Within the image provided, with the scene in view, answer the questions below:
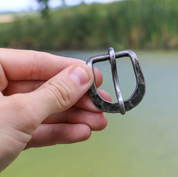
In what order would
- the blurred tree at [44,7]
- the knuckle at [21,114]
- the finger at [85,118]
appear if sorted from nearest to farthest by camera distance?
the knuckle at [21,114], the finger at [85,118], the blurred tree at [44,7]

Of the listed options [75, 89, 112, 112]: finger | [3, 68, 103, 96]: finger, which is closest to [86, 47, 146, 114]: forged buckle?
[75, 89, 112, 112]: finger

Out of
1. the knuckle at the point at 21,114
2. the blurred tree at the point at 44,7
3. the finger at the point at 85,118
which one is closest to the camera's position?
the knuckle at the point at 21,114

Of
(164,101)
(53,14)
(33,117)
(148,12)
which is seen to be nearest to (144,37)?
(148,12)

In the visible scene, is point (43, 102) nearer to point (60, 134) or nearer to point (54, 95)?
point (54, 95)

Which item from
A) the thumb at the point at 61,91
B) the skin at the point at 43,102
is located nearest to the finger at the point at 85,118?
the skin at the point at 43,102

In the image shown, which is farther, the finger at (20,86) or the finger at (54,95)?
the finger at (20,86)

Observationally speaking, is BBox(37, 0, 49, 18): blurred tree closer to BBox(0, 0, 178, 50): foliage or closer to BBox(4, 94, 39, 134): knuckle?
BBox(0, 0, 178, 50): foliage

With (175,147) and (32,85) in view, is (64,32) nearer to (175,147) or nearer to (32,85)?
(32,85)

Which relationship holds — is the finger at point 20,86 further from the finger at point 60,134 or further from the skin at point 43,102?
the finger at point 60,134
